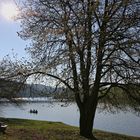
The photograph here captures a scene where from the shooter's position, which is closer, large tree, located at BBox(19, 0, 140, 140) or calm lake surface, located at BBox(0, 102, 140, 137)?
large tree, located at BBox(19, 0, 140, 140)

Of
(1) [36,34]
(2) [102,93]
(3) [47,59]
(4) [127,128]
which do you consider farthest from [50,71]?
(4) [127,128]

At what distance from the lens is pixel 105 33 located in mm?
21625

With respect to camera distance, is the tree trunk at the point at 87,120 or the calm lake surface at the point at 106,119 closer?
the tree trunk at the point at 87,120

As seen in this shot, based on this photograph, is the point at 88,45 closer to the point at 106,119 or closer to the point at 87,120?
the point at 87,120

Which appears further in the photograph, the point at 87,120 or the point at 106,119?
the point at 106,119

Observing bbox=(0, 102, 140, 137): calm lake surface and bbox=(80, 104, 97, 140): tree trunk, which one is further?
bbox=(0, 102, 140, 137): calm lake surface

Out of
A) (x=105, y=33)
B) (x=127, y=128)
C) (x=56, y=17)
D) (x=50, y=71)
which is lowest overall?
(x=127, y=128)

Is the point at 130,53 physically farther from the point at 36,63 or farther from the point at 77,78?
the point at 36,63

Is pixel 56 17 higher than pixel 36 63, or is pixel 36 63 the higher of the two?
pixel 56 17

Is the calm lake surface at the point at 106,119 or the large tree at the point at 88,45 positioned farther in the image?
the calm lake surface at the point at 106,119

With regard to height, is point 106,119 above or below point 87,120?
above

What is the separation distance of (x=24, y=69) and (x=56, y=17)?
4013mm

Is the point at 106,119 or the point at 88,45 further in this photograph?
the point at 106,119

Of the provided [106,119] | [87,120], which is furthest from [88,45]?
[106,119]
